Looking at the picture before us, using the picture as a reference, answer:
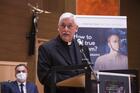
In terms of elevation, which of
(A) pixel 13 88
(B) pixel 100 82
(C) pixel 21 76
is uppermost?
(B) pixel 100 82

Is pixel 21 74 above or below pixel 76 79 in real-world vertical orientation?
below

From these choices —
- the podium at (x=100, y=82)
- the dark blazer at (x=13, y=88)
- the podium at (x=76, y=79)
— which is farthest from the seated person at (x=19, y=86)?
the podium at (x=76, y=79)

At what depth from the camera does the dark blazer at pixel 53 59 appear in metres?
2.88

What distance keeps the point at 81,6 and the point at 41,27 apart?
150 cm

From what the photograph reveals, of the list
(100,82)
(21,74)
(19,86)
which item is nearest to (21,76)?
(21,74)

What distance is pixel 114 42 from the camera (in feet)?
19.2

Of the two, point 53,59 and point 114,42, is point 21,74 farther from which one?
point 53,59

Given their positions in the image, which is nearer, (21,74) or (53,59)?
(53,59)

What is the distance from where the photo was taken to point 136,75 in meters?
4.21

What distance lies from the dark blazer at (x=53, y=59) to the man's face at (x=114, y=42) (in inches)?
101

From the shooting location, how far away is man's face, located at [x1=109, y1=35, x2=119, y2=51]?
5.79 meters

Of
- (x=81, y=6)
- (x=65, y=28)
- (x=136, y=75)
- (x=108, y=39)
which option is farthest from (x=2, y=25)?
(x=65, y=28)

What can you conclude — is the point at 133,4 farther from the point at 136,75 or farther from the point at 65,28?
the point at 65,28

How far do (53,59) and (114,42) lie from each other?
9.48 ft
